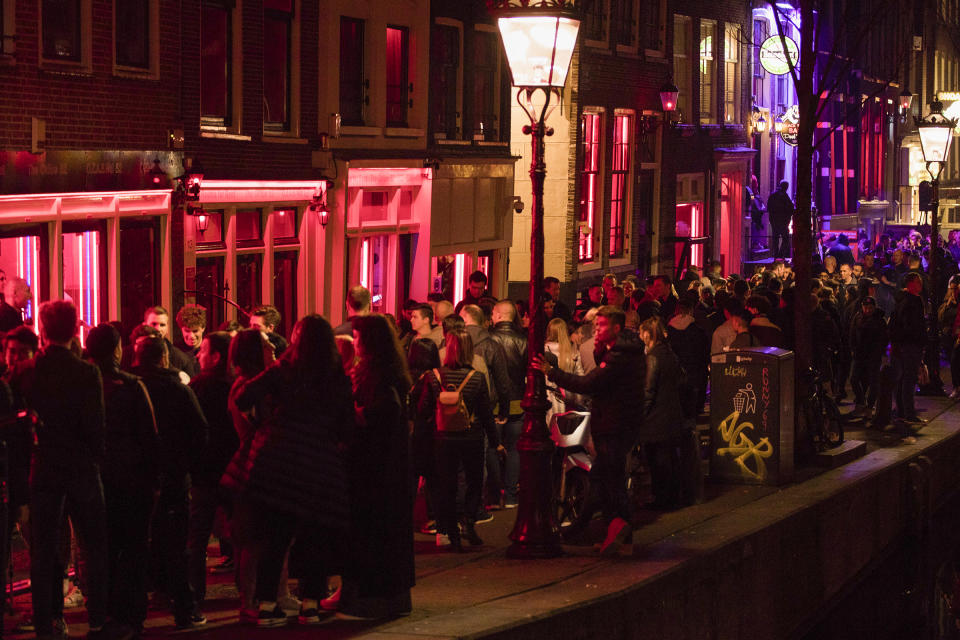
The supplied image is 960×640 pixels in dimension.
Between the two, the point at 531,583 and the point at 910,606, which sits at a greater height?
the point at 531,583

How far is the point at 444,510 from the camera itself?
1147 cm

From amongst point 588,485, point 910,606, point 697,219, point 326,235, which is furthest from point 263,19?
point 697,219

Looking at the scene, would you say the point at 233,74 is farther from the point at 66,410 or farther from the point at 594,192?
the point at 594,192

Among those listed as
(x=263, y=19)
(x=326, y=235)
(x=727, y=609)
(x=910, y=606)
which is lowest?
(x=910, y=606)

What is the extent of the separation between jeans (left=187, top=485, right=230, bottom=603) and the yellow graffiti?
22.8 feet

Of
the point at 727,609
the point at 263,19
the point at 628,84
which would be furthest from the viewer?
the point at 628,84

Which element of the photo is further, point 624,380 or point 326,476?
point 624,380

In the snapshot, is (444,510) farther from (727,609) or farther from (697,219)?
(697,219)

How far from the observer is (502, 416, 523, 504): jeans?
13289mm

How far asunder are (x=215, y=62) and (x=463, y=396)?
26.3 feet

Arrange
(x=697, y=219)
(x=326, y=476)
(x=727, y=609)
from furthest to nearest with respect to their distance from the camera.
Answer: (x=697, y=219), (x=727, y=609), (x=326, y=476)

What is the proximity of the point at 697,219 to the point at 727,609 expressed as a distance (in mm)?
24373

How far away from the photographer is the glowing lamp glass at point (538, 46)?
1084cm

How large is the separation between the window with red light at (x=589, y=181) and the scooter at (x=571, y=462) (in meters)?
15.9
